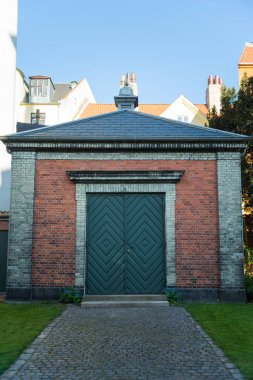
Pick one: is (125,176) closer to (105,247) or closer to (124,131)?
(124,131)

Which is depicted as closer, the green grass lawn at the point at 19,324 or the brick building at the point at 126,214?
the green grass lawn at the point at 19,324

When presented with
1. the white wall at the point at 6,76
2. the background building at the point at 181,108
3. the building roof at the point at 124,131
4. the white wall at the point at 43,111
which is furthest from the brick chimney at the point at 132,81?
the building roof at the point at 124,131

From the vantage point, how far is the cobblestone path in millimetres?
5117

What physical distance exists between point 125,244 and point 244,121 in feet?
35.7

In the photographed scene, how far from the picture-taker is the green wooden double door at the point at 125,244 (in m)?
10.8

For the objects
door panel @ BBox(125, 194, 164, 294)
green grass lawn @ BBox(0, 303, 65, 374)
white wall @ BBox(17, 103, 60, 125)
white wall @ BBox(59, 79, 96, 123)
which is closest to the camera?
green grass lawn @ BBox(0, 303, 65, 374)

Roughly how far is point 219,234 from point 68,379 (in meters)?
6.79

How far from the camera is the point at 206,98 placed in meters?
34.9

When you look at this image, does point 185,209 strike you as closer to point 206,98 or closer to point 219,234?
point 219,234

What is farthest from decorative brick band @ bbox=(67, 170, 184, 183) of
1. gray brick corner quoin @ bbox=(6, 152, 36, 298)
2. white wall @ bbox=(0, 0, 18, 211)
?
white wall @ bbox=(0, 0, 18, 211)

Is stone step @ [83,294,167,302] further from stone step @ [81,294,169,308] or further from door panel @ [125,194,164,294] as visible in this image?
door panel @ [125,194,164,294]

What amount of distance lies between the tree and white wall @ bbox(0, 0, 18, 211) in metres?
10.9

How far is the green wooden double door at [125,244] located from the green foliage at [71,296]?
1.33ft

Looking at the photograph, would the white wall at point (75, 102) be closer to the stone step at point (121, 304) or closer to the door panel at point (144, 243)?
the door panel at point (144, 243)
